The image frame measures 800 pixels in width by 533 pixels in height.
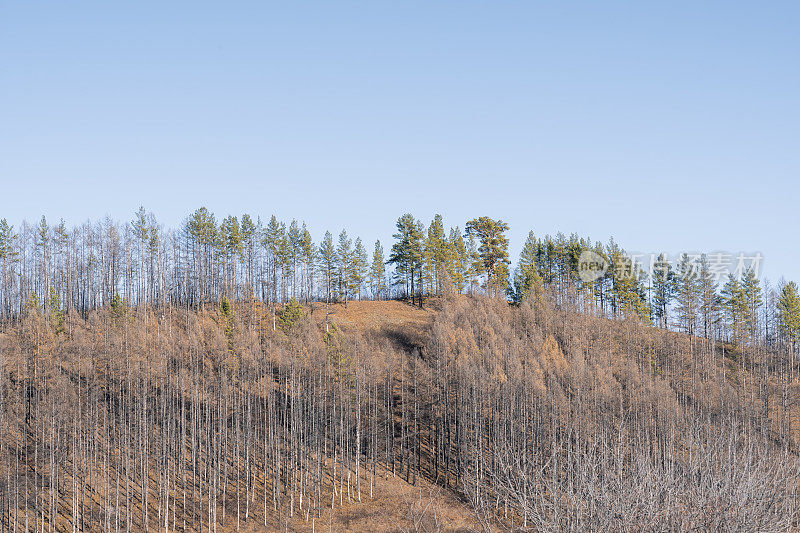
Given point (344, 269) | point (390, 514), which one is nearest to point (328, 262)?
point (344, 269)

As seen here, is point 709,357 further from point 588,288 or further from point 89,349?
point 89,349

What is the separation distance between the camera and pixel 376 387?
73188 millimetres

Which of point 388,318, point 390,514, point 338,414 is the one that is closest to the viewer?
point 390,514

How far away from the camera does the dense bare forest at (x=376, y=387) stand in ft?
166

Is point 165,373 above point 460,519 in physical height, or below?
above

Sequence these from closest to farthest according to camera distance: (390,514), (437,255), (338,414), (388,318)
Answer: (390,514) → (338,414) → (388,318) → (437,255)

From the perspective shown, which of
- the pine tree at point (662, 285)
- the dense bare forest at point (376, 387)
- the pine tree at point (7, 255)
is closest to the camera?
the dense bare forest at point (376, 387)

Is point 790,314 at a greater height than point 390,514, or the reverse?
point 790,314

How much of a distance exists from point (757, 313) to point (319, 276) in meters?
73.4

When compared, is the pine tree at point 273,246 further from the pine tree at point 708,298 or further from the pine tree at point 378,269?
the pine tree at point 708,298

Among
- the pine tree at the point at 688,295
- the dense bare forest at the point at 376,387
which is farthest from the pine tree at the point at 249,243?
the pine tree at the point at 688,295

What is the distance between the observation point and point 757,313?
106 m

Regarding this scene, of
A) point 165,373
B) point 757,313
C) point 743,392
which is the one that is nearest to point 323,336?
point 165,373

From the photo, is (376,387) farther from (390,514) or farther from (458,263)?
(458,263)
